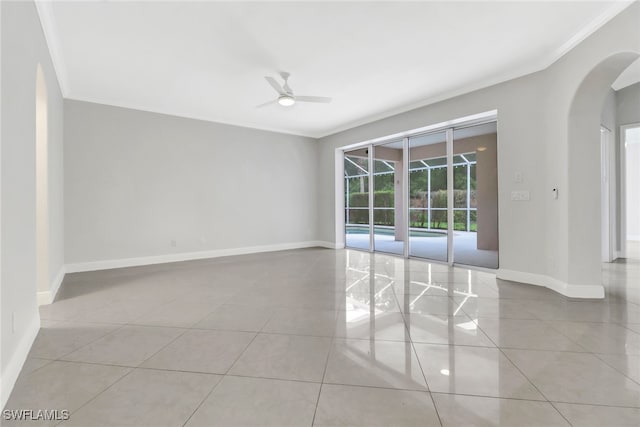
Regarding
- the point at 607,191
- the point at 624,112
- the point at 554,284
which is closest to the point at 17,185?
the point at 554,284

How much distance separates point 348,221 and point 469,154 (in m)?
3.00

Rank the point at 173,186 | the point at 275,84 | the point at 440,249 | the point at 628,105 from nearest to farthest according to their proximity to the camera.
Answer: the point at 275,84 < the point at 628,105 < the point at 173,186 < the point at 440,249

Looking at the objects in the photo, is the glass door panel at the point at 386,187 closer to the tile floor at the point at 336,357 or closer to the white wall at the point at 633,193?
the tile floor at the point at 336,357

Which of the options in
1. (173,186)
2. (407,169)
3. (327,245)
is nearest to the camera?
(173,186)

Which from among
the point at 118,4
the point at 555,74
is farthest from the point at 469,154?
the point at 118,4

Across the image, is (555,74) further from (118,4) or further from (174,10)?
(118,4)

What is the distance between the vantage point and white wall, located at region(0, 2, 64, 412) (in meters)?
1.67

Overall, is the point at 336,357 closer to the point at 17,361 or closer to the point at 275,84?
the point at 17,361

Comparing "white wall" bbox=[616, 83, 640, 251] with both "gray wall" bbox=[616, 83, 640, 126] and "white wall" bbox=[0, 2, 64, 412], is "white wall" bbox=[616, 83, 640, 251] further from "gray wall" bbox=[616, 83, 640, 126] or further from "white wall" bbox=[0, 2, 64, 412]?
"white wall" bbox=[0, 2, 64, 412]

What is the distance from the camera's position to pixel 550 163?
3.58 m

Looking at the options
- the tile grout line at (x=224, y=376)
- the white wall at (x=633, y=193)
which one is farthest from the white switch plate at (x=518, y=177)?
the white wall at (x=633, y=193)

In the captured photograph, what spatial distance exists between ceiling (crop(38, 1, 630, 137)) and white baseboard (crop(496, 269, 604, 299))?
263cm

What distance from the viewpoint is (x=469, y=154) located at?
19.4 feet

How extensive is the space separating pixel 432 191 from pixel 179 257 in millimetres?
5101
